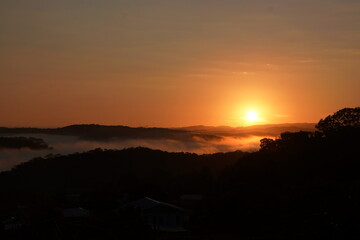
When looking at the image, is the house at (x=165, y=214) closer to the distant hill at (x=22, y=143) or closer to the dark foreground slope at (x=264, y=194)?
the dark foreground slope at (x=264, y=194)

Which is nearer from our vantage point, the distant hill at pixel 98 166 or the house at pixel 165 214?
the house at pixel 165 214

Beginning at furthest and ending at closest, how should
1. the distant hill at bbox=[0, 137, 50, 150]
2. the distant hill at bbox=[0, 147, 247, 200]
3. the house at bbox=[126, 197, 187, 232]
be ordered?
the distant hill at bbox=[0, 147, 247, 200], the distant hill at bbox=[0, 137, 50, 150], the house at bbox=[126, 197, 187, 232]

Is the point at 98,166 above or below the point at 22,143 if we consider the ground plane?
below

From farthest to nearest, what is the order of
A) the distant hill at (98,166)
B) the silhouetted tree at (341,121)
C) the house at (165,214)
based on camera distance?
the distant hill at (98,166) < the silhouetted tree at (341,121) < the house at (165,214)

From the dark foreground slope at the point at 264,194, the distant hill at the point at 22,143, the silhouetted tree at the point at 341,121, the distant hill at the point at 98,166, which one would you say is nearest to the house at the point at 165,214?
the dark foreground slope at the point at 264,194

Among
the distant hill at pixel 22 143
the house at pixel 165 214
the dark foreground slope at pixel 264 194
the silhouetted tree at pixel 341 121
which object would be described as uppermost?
the silhouetted tree at pixel 341 121

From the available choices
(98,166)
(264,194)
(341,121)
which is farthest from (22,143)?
(264,194)

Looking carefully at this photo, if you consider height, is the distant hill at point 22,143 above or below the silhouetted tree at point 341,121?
below

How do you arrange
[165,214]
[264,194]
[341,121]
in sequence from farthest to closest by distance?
[341,121], [165,214], [264,194]

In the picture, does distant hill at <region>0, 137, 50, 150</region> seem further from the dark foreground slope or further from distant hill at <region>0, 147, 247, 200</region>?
the dark foreground slope

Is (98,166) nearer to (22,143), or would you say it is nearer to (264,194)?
(22,143)

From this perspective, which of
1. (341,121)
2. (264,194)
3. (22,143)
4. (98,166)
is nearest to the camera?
(264,194)

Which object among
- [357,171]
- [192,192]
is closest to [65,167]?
[192,192]

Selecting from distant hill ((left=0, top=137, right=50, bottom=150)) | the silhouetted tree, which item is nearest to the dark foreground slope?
the silhouetted tree
